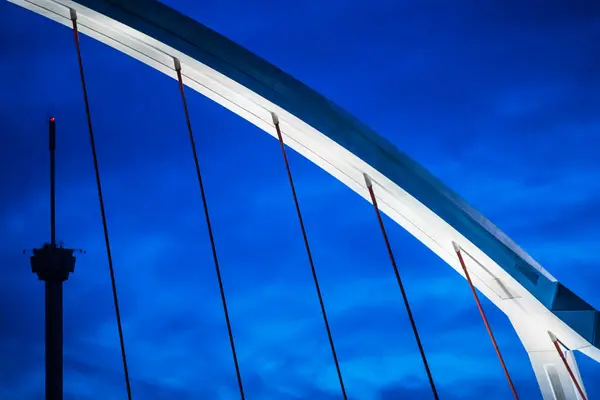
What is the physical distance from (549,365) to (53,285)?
2349 cm

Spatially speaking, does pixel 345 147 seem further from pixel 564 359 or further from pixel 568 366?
pixel 568 366

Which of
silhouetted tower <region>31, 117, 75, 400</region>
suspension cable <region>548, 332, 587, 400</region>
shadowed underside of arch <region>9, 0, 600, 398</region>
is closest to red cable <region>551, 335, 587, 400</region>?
suspension cable <region>548, 332, 587, 400</region>

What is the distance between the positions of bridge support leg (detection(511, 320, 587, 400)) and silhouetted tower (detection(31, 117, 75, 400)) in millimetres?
20240

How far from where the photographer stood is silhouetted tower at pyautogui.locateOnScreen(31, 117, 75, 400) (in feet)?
79.0

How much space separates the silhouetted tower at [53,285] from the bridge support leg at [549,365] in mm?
20240

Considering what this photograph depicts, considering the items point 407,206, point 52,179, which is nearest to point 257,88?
point 407,206

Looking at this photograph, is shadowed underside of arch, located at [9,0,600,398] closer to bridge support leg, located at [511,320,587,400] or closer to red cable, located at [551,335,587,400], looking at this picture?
bridge support leg, located at [511,320,587,400]

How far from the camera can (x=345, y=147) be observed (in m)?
7.96

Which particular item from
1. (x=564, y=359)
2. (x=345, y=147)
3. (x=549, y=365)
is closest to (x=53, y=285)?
(x=345, y=147)

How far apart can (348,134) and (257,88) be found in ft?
4.70

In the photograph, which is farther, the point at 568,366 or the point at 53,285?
the point at 53,285

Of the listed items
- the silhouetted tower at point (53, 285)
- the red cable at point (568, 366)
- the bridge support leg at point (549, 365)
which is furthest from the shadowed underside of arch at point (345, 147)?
the silhouetted tower at point (53, 285)

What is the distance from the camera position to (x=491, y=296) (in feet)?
30.1

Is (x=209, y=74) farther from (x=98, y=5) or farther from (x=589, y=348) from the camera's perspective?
(x=589, y=348)
